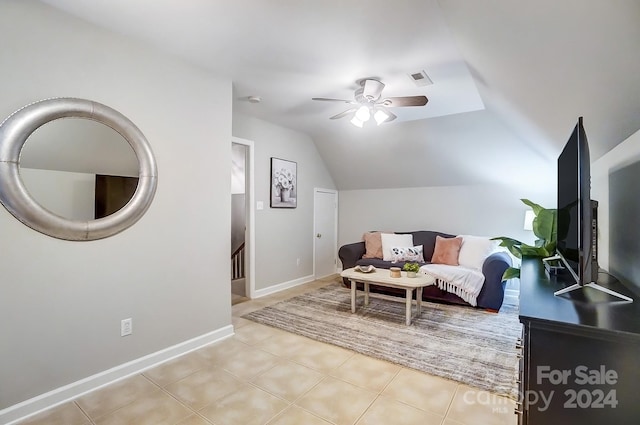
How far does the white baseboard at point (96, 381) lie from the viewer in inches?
71.1

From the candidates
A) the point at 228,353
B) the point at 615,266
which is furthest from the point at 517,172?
the point at 228,353

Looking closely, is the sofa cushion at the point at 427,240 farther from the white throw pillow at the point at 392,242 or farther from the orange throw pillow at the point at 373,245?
the orange throw pillow at the point at 373,245

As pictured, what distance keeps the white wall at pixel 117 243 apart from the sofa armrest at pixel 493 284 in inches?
121

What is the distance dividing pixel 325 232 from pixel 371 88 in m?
3.21

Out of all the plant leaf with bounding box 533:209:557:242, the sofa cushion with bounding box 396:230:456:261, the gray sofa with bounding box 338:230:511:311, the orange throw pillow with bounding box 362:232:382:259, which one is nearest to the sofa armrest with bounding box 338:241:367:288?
the gray sofa with bounding box 338:230:511:311

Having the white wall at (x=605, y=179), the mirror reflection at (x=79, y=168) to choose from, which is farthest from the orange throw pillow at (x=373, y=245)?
the mirror reflection at (x=79, y=168)

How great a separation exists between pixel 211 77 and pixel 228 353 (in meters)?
2.54

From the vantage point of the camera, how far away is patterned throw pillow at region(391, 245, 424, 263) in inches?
185

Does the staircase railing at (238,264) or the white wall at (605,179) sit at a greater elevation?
the white wall at (605,179)

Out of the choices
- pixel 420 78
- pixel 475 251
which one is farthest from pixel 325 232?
pixel 420 78

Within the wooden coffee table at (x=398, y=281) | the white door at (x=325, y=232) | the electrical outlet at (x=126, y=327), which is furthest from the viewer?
the white door at (x=325, y=232)

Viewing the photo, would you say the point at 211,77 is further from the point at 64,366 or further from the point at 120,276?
the point at 64,366

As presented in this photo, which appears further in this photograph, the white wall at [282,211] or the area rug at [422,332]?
the white wall at [282,211]

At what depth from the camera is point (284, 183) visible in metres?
4.70
